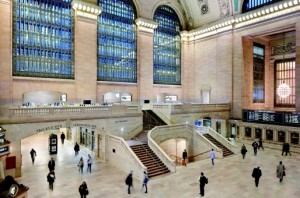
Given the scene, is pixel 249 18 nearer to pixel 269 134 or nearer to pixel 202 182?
pixel 269 134

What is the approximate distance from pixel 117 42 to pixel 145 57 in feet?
10.7

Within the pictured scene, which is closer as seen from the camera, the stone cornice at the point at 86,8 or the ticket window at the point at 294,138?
the ticket window at the point at 294,138

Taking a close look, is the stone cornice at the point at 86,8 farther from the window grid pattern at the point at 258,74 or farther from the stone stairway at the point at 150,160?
the window grid pattern at the point at 258,74

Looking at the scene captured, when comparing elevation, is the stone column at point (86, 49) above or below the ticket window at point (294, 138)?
above

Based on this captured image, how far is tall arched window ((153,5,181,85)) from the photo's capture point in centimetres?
2533

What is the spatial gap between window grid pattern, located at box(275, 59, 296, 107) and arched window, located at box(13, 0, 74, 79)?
2205cm

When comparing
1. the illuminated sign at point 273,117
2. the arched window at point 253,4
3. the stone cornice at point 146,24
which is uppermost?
the arched window at point 253,4

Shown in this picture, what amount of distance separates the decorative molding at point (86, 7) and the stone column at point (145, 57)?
179 inches

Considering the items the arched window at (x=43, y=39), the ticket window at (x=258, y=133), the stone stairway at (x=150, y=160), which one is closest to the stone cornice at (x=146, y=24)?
the arched window at (x=43, y=39)

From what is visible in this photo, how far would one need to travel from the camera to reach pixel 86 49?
19.6 meters

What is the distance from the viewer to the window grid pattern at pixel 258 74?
2442 centimetres

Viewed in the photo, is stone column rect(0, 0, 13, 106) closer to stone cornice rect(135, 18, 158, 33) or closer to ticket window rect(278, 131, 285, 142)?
stone cornice rect(135, 18, 158, 33)

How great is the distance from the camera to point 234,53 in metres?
23.1

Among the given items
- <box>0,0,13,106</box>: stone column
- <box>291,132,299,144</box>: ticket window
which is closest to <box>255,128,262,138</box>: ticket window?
<box>291,132,299,144</box>: ticket window
